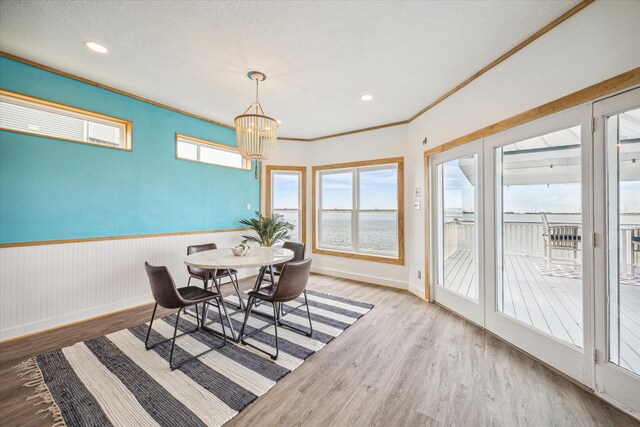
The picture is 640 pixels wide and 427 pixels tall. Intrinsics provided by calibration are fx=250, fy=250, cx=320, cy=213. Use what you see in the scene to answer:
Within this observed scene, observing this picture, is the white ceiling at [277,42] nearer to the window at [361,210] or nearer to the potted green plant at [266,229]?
the window at [361,210]

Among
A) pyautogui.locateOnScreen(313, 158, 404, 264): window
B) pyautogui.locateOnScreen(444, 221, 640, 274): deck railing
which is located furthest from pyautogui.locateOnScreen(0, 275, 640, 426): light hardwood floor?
pyautogui.locateOnScreen(313, 158, 404, 264): window

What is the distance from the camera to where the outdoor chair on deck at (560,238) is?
194cm

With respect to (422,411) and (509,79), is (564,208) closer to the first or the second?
(509,79)

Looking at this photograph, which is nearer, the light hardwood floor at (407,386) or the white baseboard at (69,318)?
the light hardwood floor at (407,386)

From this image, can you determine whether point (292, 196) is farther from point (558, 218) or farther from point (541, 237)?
point (558, 218)

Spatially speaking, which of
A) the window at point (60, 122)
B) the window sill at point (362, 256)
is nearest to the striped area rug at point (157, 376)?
the window sill at point (362, 256)

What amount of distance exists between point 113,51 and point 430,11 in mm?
2847

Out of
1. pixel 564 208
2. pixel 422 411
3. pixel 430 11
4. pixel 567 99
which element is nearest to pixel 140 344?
pixel 422 411

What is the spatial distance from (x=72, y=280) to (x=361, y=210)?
4.18 meters

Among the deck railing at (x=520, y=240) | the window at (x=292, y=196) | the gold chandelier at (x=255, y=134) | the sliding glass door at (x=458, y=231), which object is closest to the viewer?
the deck railing at (x=520, y=240)

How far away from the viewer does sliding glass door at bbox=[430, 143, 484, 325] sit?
282 cm

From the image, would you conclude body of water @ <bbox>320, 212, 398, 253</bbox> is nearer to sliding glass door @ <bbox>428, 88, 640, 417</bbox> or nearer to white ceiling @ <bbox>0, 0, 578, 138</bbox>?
sliding glass door @ <bbox>428, 88, 640, 417</bbox>

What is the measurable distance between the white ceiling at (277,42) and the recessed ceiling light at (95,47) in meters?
0.05

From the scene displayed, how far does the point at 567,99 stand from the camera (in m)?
1.85
